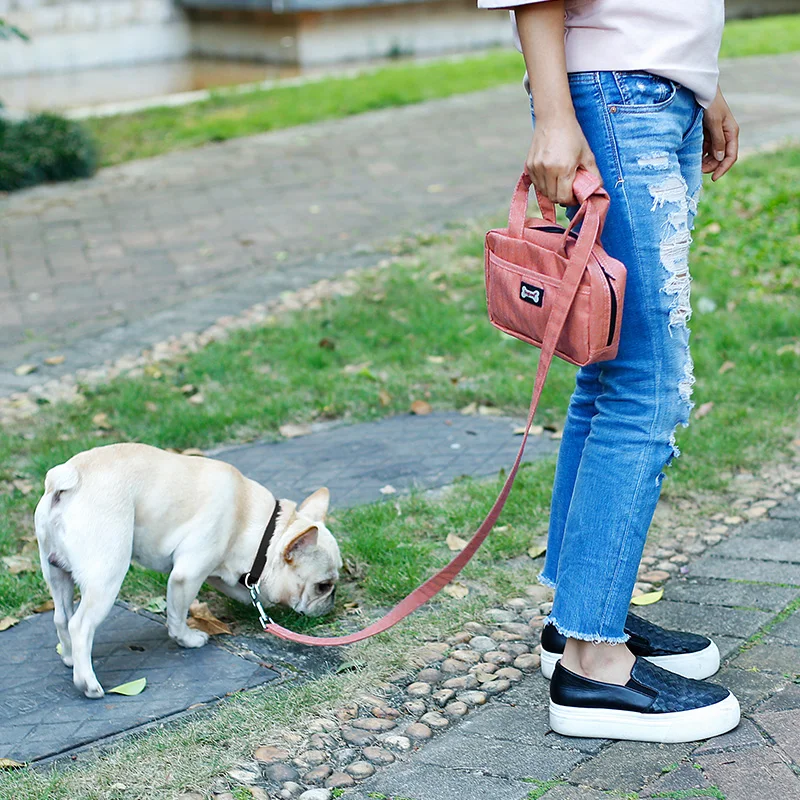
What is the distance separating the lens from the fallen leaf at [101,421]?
4.77m

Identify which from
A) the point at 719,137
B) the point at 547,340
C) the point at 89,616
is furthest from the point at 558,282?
the point at 89,616

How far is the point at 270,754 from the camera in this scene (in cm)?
259

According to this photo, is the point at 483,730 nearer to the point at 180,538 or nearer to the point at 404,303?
the point at 180,538

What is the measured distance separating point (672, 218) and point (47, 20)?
16.0 metres

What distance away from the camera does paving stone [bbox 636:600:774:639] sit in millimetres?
3014

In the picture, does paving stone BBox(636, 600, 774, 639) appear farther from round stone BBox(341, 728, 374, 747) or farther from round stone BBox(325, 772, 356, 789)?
round stone BBox(325, 772, 356, 789)

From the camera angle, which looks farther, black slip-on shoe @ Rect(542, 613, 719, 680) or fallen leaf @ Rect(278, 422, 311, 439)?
fallen leaf @ Rect(278, 422, 311, 439)

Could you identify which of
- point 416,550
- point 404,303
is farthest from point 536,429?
point 404,303

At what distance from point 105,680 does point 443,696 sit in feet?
2.92

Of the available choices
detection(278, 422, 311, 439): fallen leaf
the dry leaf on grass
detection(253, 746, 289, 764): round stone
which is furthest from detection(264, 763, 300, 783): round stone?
detection(278, 422, 311, 439): fallen leaf

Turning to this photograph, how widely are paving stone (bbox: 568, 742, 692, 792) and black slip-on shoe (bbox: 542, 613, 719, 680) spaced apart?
0.25m

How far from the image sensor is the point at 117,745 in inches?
105

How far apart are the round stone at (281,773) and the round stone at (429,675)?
483 mm

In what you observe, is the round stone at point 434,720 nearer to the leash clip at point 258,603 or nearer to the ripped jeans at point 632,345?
the ripped jeans at point 632,345
